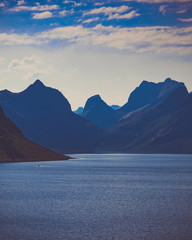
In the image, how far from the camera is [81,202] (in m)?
84.1

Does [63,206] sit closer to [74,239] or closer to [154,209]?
[154,209]

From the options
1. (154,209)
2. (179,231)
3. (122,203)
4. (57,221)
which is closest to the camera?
(179,231)

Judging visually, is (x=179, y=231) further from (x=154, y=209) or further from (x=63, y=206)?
(x=63, y=206)

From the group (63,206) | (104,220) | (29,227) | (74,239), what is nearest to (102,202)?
(63,206)

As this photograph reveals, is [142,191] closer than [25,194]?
No

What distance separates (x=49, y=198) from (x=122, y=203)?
17.7m

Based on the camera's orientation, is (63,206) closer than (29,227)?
No

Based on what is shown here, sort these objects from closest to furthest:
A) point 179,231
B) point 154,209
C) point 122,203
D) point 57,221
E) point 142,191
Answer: point 179,231 < point 57,221 < point 154,209 < point 122,203 < point 142,191

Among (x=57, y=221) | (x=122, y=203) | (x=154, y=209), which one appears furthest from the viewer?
(x=122, y=203)

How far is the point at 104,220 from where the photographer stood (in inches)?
2495

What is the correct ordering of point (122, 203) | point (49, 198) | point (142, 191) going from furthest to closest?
point (142, 191) < point (49, 198) < point (122, 203)

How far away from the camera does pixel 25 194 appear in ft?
321

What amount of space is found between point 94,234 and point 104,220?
1033cm

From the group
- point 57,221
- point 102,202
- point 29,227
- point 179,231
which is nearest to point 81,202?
point 102,202
